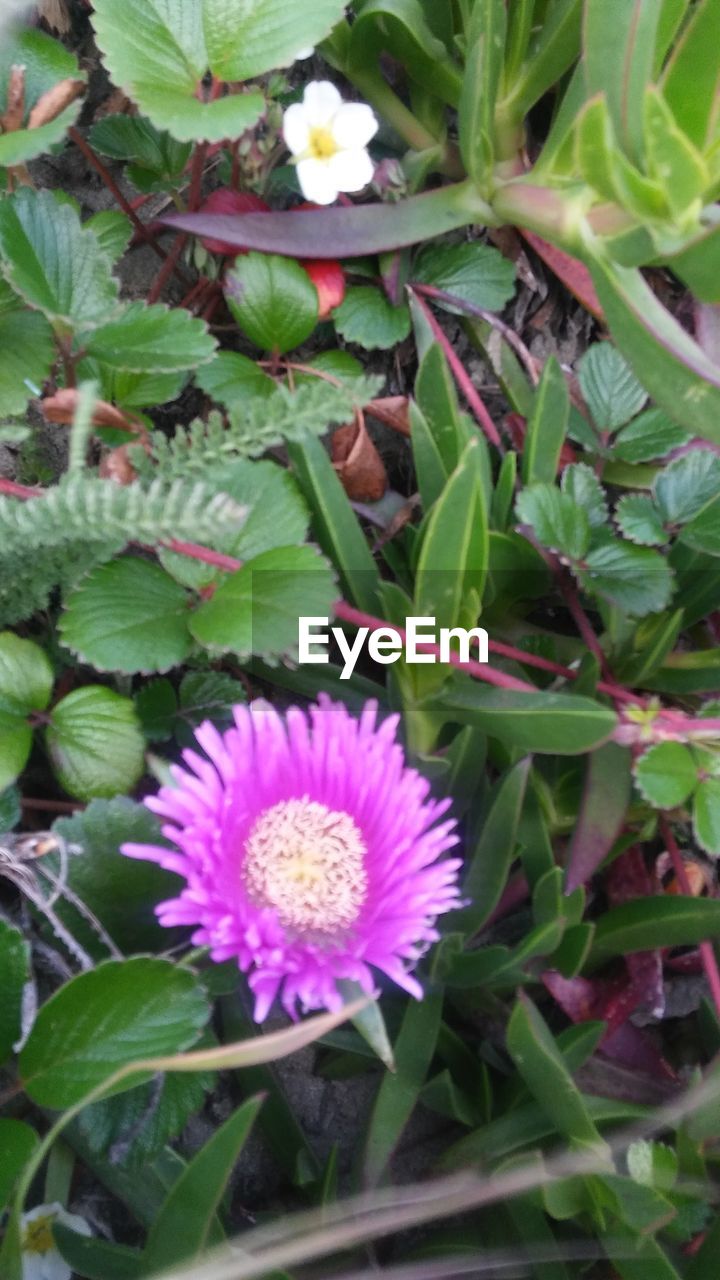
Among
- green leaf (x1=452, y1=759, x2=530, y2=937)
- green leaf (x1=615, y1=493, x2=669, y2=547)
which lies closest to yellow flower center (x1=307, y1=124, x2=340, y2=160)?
green leaf (x1=615, y1=493, x2=669, y2=547)

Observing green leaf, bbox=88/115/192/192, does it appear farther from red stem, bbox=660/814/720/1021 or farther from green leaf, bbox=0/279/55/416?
red stem, bbox=660/814/720/1021

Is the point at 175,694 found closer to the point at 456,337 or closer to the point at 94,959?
the point at 94,959

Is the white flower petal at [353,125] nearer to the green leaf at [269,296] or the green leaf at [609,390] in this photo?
the green leaf at [269,296]

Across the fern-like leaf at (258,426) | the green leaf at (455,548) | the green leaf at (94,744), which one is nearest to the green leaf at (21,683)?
the green leaf at (94,744)

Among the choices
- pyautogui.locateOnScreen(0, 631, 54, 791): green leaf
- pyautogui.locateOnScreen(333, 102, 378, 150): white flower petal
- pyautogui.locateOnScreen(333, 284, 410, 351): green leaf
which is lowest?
pyautogui.locateOnScreen(0, 631, 54, 791): green leaf

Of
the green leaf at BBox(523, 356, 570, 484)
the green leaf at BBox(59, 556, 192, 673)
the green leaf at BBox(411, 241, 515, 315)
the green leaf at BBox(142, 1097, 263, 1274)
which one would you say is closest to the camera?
the green leaf at BBox(142, 1097, 263, 1274)
